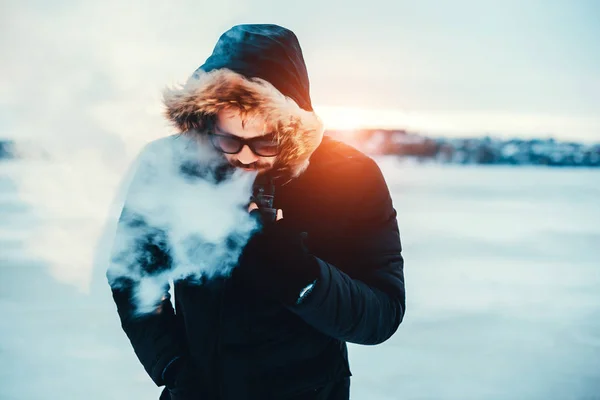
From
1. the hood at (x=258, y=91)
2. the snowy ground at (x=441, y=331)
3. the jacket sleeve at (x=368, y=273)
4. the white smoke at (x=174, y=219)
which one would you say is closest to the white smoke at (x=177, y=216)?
the white smoke at (x=174, y=219)

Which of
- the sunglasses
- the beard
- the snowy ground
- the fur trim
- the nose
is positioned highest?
the fur trim

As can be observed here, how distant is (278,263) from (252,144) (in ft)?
1.22

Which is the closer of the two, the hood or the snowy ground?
the hood

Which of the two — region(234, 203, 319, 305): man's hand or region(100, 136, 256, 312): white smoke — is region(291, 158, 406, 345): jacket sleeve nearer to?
region(234, 203, 319, 305): man's hand

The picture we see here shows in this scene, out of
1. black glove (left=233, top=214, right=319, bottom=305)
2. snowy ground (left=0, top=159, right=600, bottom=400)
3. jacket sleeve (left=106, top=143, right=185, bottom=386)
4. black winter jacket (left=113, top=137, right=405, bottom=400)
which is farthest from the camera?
snowy ground (left=0, top=159, right=600, bottom=400)

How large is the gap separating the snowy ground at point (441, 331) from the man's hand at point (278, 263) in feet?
6.25

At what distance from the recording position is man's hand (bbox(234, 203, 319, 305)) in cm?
103

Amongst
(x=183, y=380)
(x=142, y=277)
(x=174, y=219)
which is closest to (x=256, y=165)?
(x=174, y=219)

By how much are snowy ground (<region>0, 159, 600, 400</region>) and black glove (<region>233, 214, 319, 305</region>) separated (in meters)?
1.90

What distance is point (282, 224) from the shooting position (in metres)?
1.10

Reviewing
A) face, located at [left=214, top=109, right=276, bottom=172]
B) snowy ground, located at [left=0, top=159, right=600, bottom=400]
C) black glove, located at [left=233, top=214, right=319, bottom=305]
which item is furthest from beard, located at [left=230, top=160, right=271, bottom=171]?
snowy ground, located at [left=0, top=159, right=600, bottom=400]

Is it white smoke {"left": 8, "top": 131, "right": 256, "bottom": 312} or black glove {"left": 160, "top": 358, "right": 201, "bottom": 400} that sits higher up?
white smoke {"left": 8, "top": 131, "right": 256, "bottom": 312}

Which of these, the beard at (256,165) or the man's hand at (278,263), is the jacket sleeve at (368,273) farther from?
the beard at (256,165)

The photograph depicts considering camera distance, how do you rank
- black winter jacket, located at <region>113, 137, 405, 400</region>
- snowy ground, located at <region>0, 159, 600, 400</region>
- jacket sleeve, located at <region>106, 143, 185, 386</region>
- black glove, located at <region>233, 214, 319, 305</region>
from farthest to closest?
snowy ground, located at <region>0, 159, 600, 400</region>
jacket sleeve, located at <region>106, 143, 185, 386</region>
black winter jacket, located at <region>113, 137, 405, 400</region>
black glove, located at <region>233, 214, 319, 305</region>
